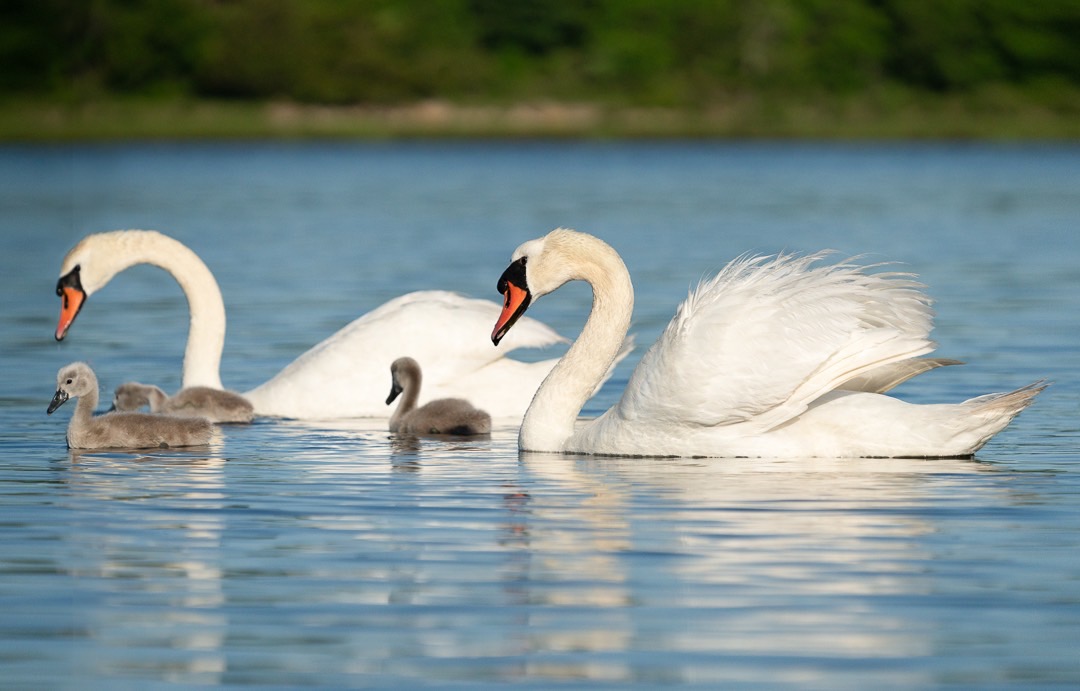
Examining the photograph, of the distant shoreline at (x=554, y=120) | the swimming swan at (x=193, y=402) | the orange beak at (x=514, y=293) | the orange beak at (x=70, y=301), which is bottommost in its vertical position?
the swimming swan at (x=193, y=402)

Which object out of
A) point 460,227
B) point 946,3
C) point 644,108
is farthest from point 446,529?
point 946,3

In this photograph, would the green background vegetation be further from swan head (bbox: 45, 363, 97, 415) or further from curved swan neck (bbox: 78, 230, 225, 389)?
swan head (bbox: 45, 363, 97, 415)

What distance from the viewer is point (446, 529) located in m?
8.88

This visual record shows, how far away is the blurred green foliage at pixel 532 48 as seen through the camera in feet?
294

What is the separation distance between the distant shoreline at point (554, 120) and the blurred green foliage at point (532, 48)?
1.10 m

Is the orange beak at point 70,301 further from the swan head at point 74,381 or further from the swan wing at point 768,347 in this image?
the swan wing at point 768,347

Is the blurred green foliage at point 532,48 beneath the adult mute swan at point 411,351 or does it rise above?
above

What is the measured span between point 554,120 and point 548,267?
77.9 metres

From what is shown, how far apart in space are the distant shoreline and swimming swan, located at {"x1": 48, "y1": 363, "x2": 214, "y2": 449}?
70.6 metres

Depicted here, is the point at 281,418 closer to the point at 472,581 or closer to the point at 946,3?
the point at 472,581

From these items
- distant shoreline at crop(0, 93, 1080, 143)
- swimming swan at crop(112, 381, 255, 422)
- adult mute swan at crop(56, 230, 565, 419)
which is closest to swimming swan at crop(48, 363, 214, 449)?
swimming swan at crop(112, 381, 255, 422)

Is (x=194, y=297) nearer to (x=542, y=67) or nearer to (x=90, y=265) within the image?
(x=90, y=265)

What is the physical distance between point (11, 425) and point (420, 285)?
33.9 ft

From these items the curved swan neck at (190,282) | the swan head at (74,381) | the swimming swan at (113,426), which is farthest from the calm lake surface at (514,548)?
the curved swan neck at (190,282)
